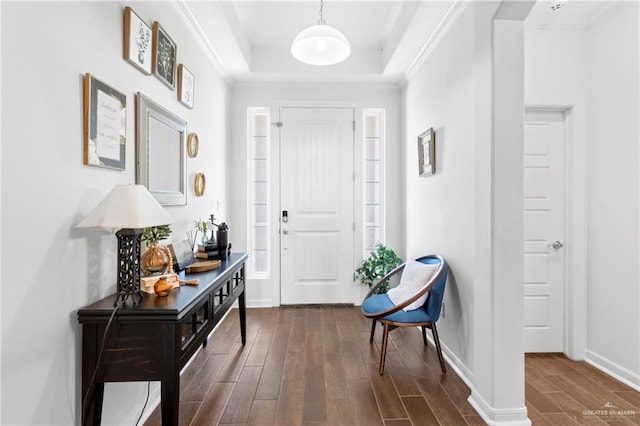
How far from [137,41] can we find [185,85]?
0.68 metres

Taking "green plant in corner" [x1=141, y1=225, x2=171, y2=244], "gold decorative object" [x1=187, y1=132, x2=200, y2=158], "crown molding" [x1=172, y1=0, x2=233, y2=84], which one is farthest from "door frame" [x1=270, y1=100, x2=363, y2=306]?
"green plant in corner" [x1=141, y1=225, x2=171, y2=244]

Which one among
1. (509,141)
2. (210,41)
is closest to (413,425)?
(509,141)

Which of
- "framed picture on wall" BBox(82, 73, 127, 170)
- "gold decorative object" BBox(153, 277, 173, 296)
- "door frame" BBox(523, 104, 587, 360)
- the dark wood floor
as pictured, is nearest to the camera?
"framed picture on wall" BBox(82, 73, 127, 170)

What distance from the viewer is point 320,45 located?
2.21 m

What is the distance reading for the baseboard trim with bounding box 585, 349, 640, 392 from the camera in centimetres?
221

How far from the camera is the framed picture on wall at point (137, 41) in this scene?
1703mm

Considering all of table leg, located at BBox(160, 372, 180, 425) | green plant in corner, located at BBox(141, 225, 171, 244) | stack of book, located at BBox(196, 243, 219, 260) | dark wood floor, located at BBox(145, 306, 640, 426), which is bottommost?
dark wood floor, located at BBox(145, 306, 640, 426)

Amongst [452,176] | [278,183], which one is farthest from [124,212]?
[278,183]

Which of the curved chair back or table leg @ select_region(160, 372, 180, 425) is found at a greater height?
the curved chair back

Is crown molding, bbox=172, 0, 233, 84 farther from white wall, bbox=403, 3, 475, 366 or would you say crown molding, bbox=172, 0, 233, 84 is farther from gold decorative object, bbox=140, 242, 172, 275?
white wall, bbox=403, 3, 475, 366

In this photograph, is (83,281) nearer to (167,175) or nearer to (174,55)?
(167,175)

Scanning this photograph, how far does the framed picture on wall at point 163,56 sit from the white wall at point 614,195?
10.4ft

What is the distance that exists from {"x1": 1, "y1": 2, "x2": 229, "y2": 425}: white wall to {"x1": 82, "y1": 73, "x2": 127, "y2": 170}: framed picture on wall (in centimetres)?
4

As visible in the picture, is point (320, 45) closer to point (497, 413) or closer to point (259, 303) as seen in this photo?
point (497, 413)
